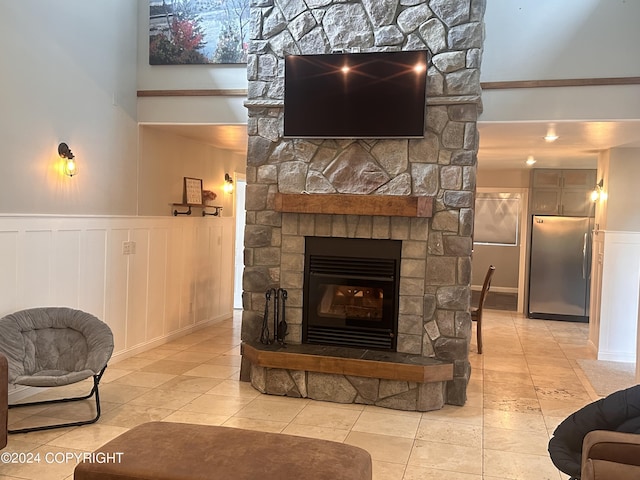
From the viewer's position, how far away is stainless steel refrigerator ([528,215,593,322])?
8.24m

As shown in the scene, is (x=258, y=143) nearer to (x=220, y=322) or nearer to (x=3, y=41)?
(x=3, y=41)

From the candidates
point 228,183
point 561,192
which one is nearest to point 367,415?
point 228,183

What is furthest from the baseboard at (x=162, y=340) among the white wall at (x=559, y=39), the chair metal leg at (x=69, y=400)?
the white wall at (x=559, y=39)

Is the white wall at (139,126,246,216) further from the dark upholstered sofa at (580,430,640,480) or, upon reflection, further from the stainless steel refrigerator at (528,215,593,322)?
the stainless steel refrigerator at (528,215,593,322)

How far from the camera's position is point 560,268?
8312 mm

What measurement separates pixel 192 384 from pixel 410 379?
178 cm

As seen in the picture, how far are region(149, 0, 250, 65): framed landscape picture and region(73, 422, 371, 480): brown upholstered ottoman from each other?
3824 millimetres

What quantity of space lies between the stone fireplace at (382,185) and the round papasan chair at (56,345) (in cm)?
117

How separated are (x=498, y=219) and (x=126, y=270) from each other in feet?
27.1

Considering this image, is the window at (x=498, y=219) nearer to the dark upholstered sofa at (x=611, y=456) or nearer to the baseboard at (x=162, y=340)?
the baseboard at (x=162, y=340)

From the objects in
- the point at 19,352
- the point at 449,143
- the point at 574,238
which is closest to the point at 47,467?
the point at 19,352

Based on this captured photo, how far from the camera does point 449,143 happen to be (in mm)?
4273

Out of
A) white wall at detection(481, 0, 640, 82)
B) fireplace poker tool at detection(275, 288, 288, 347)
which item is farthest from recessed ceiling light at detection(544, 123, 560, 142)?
fireplace poker tool at detection(275, 288, 288, 347)

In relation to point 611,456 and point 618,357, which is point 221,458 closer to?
point 611,456
